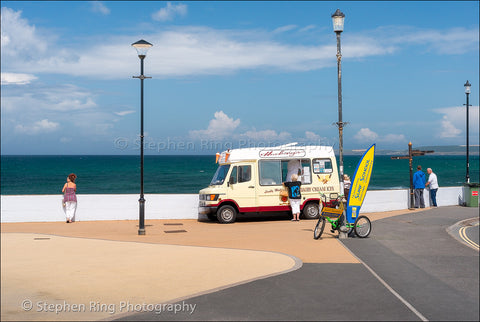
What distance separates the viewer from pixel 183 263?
10828 mm

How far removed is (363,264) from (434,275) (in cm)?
150

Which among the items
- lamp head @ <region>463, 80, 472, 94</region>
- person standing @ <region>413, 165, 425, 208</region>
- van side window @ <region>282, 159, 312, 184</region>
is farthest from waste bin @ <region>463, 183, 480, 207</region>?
van side window @ <region>282, 159, 312, 184</region>

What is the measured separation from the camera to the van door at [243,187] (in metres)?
19.6

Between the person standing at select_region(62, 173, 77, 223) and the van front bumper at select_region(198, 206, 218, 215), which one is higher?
the person standing at select_region(62, 173, 77, 223)

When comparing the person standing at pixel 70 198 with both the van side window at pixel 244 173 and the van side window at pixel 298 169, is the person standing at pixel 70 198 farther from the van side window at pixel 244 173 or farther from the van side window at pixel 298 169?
the van side window at pixel 298 169

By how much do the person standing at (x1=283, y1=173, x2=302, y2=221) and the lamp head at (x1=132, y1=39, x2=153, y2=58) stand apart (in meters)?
6.85

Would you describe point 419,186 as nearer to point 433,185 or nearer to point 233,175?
point 433,185

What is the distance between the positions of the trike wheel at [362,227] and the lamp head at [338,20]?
523cm

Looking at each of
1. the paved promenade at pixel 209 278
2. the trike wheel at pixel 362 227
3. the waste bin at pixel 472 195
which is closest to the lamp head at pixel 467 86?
the waste bin at pixel 472 195

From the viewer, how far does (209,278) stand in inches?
374

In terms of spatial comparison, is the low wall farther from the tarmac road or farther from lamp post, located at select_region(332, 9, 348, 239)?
the tarmac road

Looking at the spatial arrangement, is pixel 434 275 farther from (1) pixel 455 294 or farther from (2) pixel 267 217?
(2) pixel 267 217

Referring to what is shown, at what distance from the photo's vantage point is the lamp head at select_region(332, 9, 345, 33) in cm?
1480

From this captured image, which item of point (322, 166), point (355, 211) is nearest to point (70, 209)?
point (322, 166)
